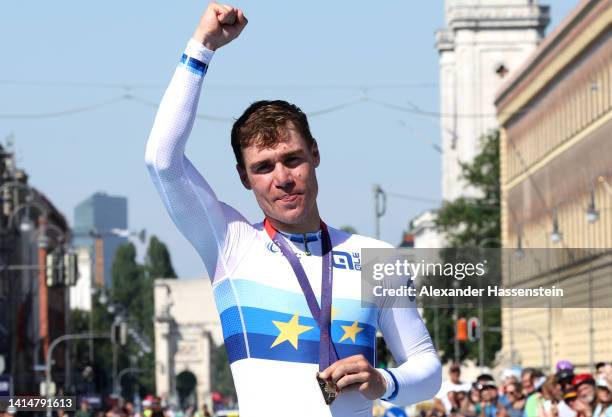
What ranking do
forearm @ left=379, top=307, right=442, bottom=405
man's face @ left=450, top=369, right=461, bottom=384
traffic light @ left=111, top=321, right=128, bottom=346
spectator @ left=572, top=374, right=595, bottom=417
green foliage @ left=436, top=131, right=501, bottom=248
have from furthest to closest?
green foliage @ left=436, top=131, right=501, bottom=248 < traffic light @ left=111, top=321, right=128, bottom=346 < man's face @ left=450, top=369, right=461, bottom=384 < spectator @ left=572, top=374, right=595, bottom=417 < forearm @ left=379, top=307, right=442, bottom=405

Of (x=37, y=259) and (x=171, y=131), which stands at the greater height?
(x=37, y=259)

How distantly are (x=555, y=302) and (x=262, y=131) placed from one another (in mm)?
3975

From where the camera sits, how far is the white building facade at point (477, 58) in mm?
145125

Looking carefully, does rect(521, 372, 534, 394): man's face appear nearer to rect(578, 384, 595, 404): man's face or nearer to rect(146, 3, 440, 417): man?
rect(578, 384, 595, 404): man's face

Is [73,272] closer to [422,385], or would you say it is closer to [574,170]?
[574,170]

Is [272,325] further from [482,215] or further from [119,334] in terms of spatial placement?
[482,215]

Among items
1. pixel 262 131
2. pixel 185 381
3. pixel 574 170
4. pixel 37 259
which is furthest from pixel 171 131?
pixel 185 381

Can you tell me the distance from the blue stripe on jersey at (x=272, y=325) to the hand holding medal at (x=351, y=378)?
8.5 inches

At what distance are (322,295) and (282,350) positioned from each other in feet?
0.59

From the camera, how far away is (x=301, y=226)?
5637mm

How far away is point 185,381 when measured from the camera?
18750 centimetres

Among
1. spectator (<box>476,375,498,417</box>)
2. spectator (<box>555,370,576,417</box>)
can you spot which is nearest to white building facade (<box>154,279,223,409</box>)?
spectator (<box>476,375,498,417</box>)

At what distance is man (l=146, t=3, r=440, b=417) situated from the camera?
17.9 ft

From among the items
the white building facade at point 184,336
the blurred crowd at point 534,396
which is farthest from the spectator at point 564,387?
the white building facade at point 184,336
